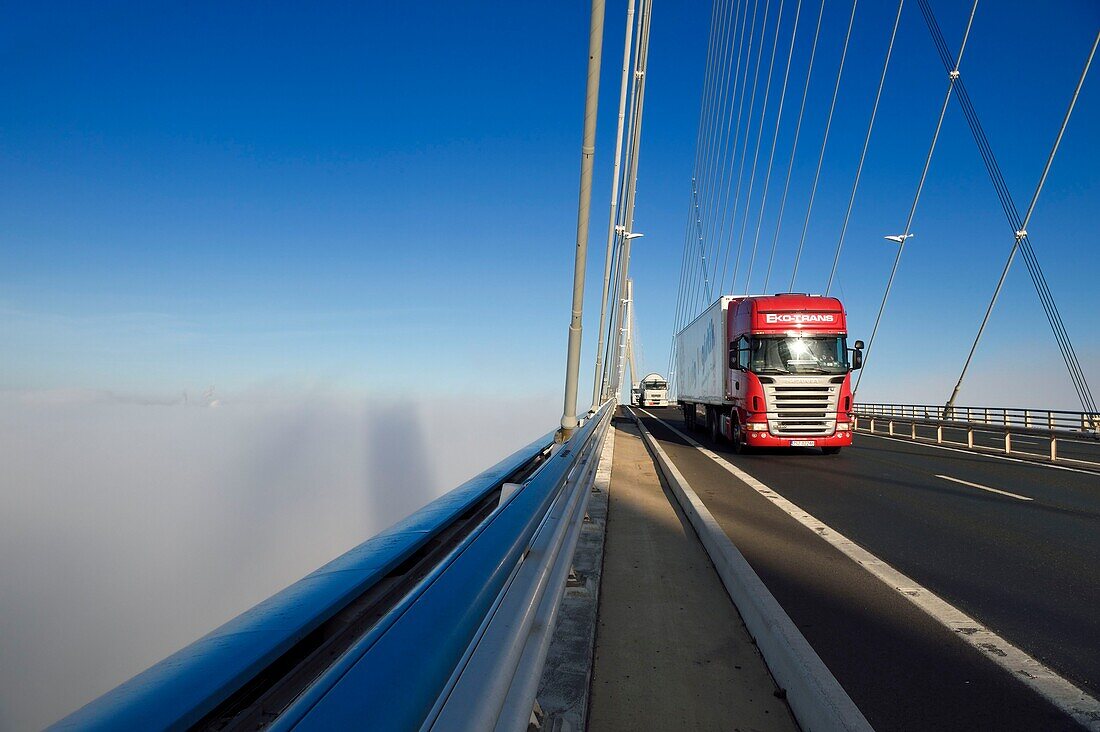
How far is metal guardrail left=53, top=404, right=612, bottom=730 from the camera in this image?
3.87ft

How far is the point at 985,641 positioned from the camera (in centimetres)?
379

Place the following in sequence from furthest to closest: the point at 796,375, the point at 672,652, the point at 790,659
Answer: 1. the point at 796,375
2. the point at 672,652
3. the point at 790,659

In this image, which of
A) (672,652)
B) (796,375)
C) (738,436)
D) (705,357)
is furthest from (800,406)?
(672,652)

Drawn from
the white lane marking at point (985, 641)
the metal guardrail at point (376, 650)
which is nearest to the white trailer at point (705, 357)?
the white lane marking at point (985, 641)

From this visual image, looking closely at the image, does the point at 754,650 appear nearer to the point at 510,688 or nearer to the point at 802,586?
the point at 802,586

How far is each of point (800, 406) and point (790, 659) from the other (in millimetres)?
13521

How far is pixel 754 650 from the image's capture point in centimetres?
355

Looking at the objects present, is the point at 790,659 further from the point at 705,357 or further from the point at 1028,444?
the point at 1028,444

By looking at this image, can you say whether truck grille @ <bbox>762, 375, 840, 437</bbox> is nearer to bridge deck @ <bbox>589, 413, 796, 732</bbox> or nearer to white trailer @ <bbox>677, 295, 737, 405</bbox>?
white trailer @ <bbox>677, 295, 737, 405</bbox>

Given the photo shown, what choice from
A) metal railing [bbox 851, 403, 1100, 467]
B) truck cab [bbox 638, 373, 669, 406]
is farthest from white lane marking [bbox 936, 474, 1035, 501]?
truck cab [bbox 638, 373, 669, 406]

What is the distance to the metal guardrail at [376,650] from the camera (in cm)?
118

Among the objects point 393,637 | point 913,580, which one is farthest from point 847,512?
point 393,637

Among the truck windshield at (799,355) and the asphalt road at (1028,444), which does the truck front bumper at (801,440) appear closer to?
the truck windshield at (799,355)

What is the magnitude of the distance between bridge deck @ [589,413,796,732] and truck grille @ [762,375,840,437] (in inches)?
400
